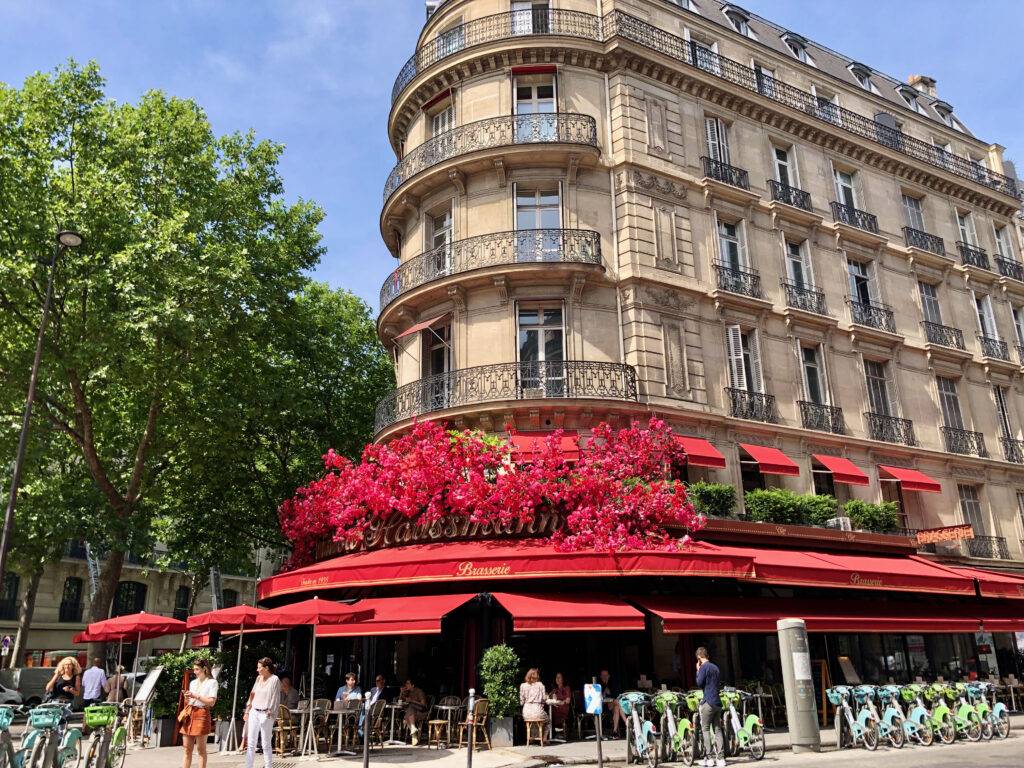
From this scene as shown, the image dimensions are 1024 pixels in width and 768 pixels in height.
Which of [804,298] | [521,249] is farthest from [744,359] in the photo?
[521,249]

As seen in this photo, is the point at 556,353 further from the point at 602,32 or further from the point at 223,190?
A: the point at 223,190

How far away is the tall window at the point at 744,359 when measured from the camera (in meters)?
18.1

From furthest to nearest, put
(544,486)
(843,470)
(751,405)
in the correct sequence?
(843,470) < (751,405) < (544,486)

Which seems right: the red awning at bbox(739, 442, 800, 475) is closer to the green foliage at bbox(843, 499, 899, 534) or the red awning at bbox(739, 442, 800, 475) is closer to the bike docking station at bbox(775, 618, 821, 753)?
the green foliage at bbox(843, 499, 899, 534)

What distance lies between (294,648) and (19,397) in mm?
8593

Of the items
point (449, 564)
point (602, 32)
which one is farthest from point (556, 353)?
point (602, 32)

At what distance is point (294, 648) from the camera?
17891mm

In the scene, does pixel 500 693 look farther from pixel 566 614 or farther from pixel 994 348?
pixel 994 348

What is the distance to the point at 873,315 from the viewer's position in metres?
21.2

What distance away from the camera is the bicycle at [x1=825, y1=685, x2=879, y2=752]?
11.7 m

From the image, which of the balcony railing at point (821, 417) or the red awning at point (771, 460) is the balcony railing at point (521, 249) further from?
the balcony railing at point (821, 417)

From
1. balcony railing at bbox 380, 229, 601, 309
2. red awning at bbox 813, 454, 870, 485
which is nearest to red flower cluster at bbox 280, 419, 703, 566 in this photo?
balcony railing at bbox 380, 229, 601, 309

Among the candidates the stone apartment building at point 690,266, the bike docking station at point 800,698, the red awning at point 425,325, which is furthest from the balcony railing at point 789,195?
the bike docking station at point 800,698

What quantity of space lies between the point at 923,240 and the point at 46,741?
2449cm
